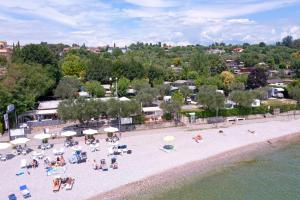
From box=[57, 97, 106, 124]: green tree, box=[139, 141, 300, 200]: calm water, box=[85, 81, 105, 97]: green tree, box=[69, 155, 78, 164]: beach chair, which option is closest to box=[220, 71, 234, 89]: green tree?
box=[85, 81, 105, 97]: green tree

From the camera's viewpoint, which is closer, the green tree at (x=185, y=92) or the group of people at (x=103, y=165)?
the group of people at (x=103, y=165)

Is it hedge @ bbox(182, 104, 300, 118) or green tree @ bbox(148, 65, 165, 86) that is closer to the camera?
hedge @ bbox(182, 104, 300, 118)

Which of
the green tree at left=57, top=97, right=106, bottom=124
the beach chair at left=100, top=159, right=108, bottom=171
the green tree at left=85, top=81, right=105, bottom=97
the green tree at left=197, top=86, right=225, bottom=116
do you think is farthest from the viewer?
the green tree at left=85, top=81, right=105, bottom=97

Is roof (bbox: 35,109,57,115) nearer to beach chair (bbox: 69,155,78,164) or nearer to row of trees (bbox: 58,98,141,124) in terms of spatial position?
row of trees (bbox: 58,98,141,124)

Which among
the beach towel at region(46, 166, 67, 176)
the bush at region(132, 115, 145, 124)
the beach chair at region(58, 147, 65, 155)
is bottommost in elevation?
the beach towel at region(46, 166, 67, 176)

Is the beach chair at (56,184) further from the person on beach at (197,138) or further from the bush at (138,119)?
the bush at (138,119)

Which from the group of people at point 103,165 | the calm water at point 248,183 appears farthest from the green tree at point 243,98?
the group of people at point 103,165

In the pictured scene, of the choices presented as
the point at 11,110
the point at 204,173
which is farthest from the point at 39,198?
the point at 11,110

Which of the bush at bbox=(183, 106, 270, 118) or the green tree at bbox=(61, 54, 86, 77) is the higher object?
the green tree at bbox=(61, 54, 86, 77)
